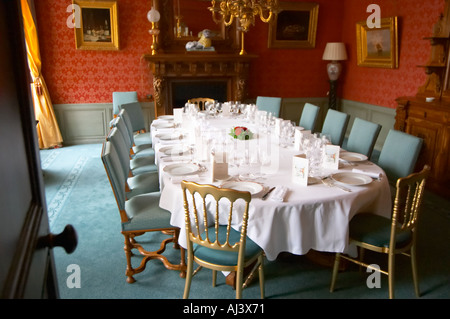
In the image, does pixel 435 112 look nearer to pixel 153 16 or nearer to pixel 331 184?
pixel 331 184

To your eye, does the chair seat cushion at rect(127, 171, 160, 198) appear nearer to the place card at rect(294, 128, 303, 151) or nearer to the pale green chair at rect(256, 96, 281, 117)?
the place card at rect(294, 128, 303, 151)

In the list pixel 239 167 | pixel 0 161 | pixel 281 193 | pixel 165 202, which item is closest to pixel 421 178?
pixel 281 193

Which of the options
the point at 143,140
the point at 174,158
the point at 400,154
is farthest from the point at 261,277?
the point at 143,140

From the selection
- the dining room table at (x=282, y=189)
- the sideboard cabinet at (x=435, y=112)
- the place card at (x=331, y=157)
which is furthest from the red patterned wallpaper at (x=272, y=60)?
the place card at (x=331, y=157)

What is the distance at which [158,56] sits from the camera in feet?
19.5

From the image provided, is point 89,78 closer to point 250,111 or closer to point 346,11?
point 250,111

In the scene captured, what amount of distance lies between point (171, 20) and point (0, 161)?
598 cm

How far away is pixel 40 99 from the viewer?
19.5 feet

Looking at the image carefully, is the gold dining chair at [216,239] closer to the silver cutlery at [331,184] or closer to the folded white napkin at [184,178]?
the folded white napkin at [184,178]

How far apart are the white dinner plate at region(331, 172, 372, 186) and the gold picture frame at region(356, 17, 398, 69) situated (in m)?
3.78

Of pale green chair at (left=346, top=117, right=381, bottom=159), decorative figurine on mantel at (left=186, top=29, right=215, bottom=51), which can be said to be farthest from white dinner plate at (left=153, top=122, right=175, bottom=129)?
decorative figurine on mantel at (left=186, top=29, right=215, bottom=51)

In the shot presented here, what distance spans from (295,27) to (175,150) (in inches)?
180

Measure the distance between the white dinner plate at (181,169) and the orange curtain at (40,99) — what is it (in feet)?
13.3

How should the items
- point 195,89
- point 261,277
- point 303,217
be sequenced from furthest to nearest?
point 195,89 < point 261,277 < point 303,217
